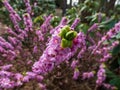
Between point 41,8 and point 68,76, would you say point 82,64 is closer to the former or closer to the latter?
point 68,76

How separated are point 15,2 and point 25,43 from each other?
13.7ft

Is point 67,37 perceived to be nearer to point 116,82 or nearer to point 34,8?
point 116,82

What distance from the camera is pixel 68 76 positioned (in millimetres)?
3336

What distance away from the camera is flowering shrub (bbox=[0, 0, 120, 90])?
2242 mm

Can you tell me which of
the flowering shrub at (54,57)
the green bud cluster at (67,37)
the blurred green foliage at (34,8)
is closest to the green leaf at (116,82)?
the flowering shrub at (54,57)

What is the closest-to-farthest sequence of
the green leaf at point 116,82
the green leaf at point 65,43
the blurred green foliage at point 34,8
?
1. the green leaf at point 65,43
2. the green leaf at point 116,82
3. the blurred green foliage at point 34,8

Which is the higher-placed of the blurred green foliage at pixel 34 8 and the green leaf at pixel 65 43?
the blurred green foliage at pixel 34 8

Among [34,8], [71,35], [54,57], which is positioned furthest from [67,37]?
[34,8]

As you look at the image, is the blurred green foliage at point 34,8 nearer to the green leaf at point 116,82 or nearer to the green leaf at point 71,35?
the green leaf at point 116,82

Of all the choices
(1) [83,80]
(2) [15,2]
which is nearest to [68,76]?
(1) [83,80]

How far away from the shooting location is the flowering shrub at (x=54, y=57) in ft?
7.36

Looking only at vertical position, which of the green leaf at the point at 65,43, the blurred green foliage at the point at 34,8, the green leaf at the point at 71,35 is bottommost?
the green leaf at the point at 65,43

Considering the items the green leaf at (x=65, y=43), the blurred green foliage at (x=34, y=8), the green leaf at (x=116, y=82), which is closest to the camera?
the green leaf at (x=65, y=43)

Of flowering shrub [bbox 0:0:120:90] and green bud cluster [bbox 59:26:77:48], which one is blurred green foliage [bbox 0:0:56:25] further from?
green bud cluster [bbox 59:26:77:48]
